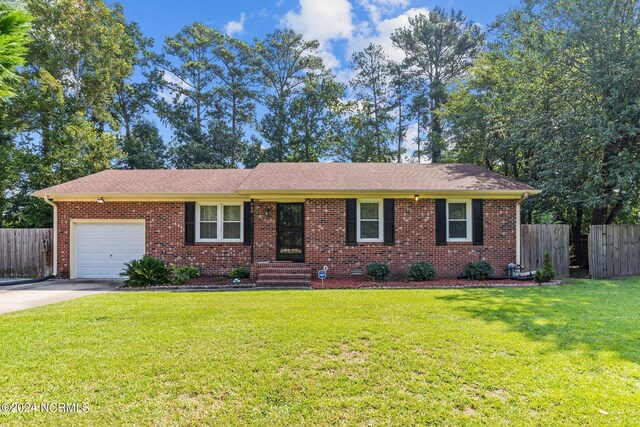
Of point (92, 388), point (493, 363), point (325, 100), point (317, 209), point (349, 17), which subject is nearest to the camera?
point (92, 388)

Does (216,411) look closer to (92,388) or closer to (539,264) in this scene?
(92,388)

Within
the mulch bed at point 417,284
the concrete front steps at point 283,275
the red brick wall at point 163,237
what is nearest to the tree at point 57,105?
the red brick wall at point 163,237

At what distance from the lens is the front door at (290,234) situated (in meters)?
Result: 11.5

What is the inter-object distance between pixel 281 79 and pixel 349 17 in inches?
298

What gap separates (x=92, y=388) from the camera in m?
3.37

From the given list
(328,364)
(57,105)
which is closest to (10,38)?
(328,364)

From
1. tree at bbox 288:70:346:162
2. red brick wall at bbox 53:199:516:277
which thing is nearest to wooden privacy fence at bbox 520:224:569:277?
red brick wall at bbox 53:199:516:277

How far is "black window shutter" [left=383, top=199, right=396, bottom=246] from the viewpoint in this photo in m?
11.3

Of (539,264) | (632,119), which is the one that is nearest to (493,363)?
(539,264)

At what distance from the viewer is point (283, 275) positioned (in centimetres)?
1023

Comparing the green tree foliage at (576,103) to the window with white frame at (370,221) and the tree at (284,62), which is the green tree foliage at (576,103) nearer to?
the window with white frame at (370,221)

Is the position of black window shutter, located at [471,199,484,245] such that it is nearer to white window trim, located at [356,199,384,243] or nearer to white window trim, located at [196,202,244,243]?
white window trim, located at [356,199,384,243]

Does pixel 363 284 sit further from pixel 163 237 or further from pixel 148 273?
pixel 163 237

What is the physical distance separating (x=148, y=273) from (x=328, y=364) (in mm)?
8185
